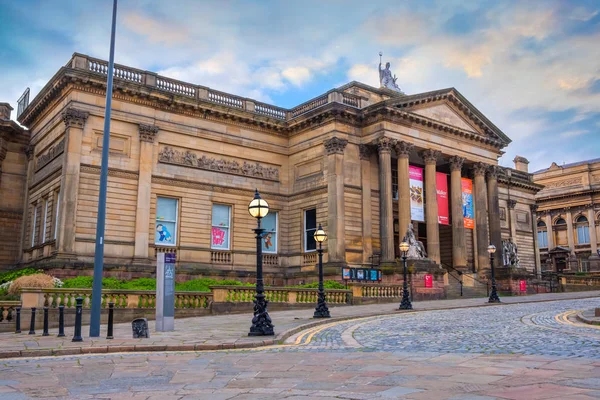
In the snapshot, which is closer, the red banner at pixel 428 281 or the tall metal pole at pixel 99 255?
the tall metal pole at pixel 99 255

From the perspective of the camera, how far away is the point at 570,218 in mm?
75000

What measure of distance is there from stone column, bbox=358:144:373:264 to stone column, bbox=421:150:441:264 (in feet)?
13.5

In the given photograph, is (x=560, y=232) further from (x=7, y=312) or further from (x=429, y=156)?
(x=7, y=312)

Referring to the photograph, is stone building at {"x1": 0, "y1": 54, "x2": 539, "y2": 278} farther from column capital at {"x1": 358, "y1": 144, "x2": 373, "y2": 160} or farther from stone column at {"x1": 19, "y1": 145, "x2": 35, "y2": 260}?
stone column at {"x1": 19, "y1": 145, "x2": 35, "y2": 260}

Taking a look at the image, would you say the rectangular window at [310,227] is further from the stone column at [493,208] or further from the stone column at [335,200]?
the stone column at [493,208]

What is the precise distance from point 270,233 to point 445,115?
14.6m

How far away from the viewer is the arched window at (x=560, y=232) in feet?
250

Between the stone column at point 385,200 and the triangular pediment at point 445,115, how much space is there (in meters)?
3.55

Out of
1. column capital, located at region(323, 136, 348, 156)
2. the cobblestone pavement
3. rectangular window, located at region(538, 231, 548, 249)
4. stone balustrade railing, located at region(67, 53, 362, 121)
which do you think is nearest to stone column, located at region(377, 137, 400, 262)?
column capital, located at region(323, 136, 348, 156)

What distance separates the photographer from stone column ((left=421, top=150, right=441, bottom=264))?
37.8m

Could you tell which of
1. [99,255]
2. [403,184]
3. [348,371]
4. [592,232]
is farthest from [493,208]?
[348,371]

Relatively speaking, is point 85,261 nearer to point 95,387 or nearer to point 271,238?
point 271,238

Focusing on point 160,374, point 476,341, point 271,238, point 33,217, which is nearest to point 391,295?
point 271,238

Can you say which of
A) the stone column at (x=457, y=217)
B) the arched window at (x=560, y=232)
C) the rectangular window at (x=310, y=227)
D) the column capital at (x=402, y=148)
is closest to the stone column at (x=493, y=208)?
the stone column at (x=457, y=217)
